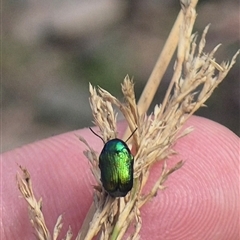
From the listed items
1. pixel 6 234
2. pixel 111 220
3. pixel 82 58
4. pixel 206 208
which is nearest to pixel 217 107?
pixel 82 58

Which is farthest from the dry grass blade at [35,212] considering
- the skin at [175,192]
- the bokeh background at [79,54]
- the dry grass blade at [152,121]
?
the bokeh background at [79,54]

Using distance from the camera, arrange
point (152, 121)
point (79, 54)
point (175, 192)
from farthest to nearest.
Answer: point (79, 54)
point (175, 192)
point (152, 121)

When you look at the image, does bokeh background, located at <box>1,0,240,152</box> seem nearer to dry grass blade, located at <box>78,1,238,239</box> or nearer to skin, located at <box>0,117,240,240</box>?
skin, located at <box>0,117,240,240</box>

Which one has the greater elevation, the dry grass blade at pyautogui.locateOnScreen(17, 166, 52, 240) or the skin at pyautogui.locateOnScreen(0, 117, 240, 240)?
the dry grass blade at pyautogui.locateOnScreen(17, 166, 52, 240)

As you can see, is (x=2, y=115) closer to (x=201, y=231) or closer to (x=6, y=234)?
(x=6, y=234)

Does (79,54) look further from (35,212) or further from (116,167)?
(35,212)

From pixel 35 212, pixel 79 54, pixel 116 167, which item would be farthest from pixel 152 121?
pixel 79 54

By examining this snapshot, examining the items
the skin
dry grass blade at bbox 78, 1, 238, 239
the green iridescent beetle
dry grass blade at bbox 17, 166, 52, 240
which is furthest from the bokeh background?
dry grass blade at bbox 17, 166, 52, 240

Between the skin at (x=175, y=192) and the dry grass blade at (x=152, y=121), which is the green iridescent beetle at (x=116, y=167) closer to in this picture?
the dry grass blade at (x=152, y=121)
